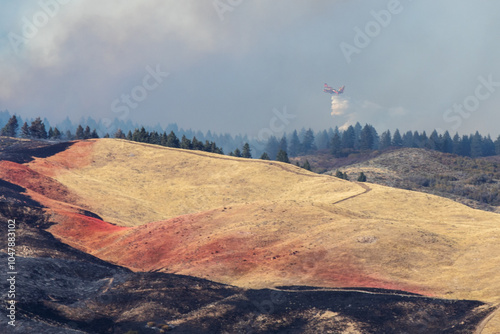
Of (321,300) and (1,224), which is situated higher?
(1,224)

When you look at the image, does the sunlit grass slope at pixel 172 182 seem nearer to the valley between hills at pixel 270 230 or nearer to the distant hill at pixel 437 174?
the valley between hills at pixel 270 230

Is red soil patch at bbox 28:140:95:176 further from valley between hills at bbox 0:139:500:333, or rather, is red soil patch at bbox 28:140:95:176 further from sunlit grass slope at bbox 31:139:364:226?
valley between hills at bbox 0:139:500:333

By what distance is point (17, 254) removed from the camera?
36.9m

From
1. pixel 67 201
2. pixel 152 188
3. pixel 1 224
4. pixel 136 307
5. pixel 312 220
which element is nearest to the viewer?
pixel 136 307

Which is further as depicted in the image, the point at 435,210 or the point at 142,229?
the point at 435,210

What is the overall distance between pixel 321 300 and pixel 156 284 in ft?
41.5

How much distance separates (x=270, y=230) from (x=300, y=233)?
3.13 m

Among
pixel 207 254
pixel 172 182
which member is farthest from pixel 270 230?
pixel 172 182

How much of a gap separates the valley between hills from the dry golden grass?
0.53ft

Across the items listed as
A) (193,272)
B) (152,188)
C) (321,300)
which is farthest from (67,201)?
(321,300)

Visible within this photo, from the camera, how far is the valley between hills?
1449 inches

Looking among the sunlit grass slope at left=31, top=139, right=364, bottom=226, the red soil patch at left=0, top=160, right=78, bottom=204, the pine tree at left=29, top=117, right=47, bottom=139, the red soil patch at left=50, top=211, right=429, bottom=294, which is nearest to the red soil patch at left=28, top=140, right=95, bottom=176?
the sunlit grass slope at left=31, top=139, right=364, bottom=226

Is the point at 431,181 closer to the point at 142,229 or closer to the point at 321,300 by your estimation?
the point at 142,229

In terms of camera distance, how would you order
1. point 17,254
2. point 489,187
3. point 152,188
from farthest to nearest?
1. point 489,187
2. point 152,188
3. point 17,254
